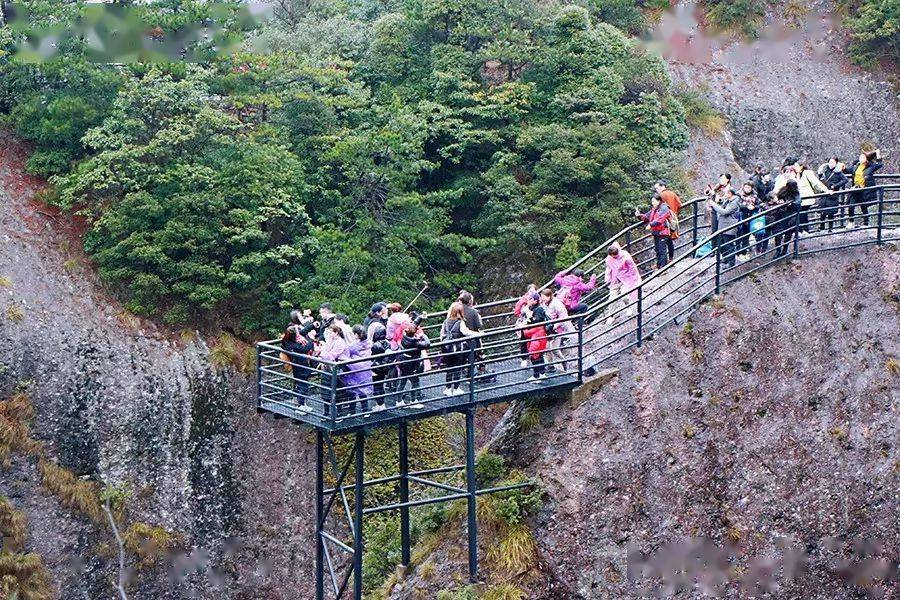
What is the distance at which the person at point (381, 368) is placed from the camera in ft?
61.3

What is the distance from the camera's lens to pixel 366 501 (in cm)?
2911

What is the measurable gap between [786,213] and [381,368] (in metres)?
7.34

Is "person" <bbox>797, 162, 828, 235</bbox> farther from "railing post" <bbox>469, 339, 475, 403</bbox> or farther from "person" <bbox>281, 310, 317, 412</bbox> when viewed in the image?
"person" <bbox>281, 310, 317, 412</bbox>

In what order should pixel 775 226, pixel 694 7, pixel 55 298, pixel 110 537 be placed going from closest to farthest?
pixel 775 226, pixel 110 537, pixel 55 298, pixel 694 7

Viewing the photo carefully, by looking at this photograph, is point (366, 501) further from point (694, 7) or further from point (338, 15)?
point (694, 7)

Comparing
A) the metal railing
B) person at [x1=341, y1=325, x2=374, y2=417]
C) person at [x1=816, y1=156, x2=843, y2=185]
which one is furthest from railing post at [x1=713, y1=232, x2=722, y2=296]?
person at [x1=341, y1=325, x2=374, y2=417]

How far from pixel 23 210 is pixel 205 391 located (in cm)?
637

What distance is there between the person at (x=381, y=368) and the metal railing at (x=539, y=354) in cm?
2

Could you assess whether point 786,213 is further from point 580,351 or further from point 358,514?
point 358,514

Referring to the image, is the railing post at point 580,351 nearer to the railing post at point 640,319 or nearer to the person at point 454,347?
the railing post at point 640,319

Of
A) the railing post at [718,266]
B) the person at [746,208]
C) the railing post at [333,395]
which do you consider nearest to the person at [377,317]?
the railing post at [333,395]

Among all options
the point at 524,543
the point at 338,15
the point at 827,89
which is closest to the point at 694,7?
the point at 827,89
